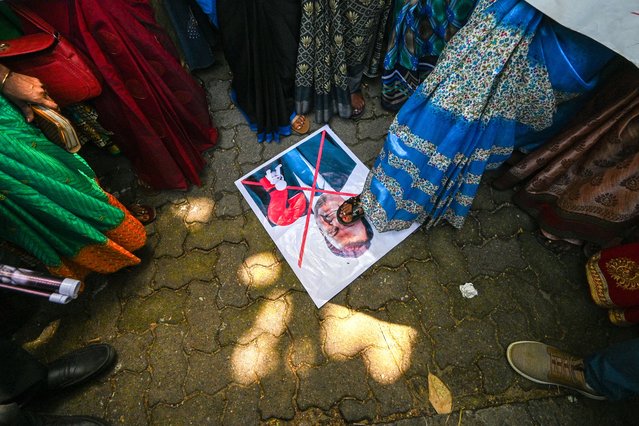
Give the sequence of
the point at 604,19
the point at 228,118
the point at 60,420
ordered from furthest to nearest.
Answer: the point at 228,118 < the point at 60,420 < the point at 604,19

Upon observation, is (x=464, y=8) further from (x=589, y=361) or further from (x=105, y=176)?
(x=105, y=176)

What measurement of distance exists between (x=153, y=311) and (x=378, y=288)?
1.04 meters

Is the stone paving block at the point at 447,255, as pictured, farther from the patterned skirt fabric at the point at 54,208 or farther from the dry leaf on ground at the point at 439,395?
the patterned skirt fabric at the point at 54,208

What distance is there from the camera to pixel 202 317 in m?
1.63

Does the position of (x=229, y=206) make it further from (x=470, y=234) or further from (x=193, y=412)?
(x=470, y=234)

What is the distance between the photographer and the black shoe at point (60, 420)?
1.24 metres

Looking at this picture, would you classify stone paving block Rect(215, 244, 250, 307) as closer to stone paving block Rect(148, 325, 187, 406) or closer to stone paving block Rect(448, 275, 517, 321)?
stone paving block Rect(148, 325, 187, 406)

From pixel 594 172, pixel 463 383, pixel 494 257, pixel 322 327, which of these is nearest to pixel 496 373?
pixel 463 383

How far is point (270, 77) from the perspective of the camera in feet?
5.84

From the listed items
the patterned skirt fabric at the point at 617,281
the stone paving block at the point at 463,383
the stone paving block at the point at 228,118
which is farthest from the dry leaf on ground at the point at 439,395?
the stone paving block at the point at 228,118

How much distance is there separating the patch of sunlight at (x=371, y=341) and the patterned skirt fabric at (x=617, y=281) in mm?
830

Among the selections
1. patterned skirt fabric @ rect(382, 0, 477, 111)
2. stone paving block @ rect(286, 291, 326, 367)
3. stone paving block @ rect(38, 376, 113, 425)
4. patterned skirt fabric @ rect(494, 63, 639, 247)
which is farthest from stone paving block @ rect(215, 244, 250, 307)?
patterned skirt fabric @ rect(494, 63, 639, 247)

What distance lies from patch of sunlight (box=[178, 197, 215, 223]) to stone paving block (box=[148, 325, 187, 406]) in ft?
1.75

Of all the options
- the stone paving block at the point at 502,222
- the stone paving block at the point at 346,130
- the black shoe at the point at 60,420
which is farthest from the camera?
the stone paving block at the point at 346,130
